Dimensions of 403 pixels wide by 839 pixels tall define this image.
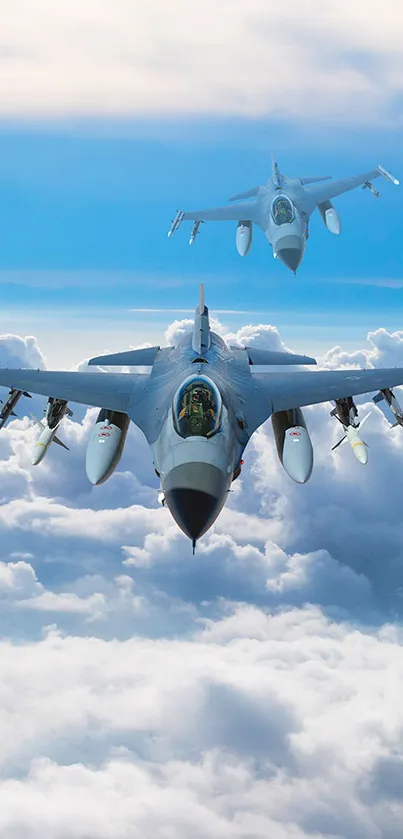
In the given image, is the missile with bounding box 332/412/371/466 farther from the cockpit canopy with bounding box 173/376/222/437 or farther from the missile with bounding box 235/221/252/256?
the missile with bounding box 235/221/252/256

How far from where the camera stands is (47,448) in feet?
80.8

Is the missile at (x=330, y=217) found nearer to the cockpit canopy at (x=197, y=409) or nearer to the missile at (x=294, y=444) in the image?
the missile at (x=294, y=444)

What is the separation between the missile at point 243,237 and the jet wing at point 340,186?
3576 mm

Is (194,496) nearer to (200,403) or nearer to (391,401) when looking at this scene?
(200,403)

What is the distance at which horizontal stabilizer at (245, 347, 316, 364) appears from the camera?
2829 centimetres

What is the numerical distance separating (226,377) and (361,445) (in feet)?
16.4

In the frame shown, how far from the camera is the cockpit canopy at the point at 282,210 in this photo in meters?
35.0

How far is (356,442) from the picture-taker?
23656mm

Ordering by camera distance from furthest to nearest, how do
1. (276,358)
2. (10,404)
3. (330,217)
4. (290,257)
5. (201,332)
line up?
(330,217) < (290,257) < (276,358) < (10,404) < (201,332)

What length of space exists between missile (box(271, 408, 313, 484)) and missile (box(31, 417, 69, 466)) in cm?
716

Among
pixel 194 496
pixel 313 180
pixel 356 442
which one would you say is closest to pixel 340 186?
pixel 313 180

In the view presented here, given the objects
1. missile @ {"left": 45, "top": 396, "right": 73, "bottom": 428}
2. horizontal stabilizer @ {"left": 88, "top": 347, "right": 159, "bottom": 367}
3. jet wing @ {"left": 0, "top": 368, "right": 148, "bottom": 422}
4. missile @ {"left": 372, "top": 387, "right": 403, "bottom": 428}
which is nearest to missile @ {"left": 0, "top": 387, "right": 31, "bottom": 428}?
jet wing @ {"left": 0, "top": 368, "right": 148, "bottom": 422}

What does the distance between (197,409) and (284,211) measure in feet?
62.1

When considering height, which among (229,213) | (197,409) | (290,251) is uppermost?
(229,213)
